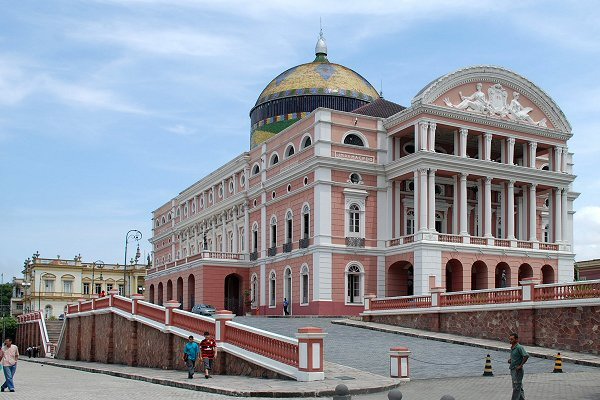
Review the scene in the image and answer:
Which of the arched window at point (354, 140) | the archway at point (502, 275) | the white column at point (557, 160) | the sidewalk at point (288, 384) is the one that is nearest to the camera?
the sidewalk at point (288, 384)

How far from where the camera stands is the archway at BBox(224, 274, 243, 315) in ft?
179

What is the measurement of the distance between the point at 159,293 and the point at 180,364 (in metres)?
35.7

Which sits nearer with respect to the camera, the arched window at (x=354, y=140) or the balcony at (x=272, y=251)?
the arched window at (x=354, y=140)

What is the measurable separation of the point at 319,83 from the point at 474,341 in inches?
1272

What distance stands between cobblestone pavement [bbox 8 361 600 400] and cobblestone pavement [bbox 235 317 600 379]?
5.14 feet

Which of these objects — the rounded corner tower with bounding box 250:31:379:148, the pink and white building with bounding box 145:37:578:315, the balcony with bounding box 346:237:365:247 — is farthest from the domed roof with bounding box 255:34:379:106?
the balcony with bounding box 346:237:365:247

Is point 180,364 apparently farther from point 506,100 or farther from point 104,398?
point 506,100

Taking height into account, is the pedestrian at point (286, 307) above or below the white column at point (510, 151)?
below

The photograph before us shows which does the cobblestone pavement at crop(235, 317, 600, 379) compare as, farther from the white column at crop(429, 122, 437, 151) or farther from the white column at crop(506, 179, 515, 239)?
the white column at crop(506, 179, 515, 239)

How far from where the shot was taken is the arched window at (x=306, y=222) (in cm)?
4622

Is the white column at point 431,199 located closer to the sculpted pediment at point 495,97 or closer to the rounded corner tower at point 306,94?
the sculpted pediment at point 495,97

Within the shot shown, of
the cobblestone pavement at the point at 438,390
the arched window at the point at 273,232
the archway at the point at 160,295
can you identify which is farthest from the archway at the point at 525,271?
the archway at the point at 160,295

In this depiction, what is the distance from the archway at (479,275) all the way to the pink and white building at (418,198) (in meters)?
0.08

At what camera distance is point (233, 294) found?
5594cm
